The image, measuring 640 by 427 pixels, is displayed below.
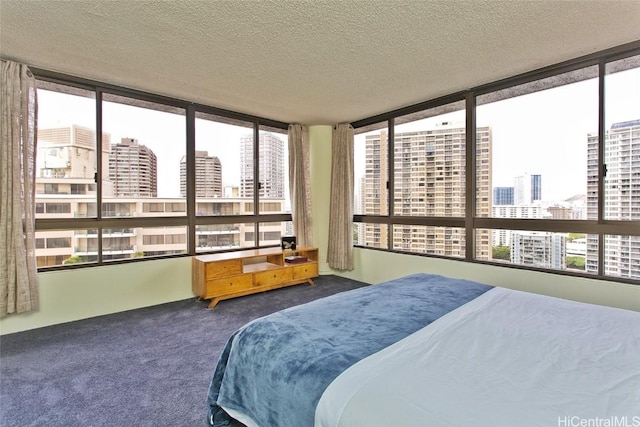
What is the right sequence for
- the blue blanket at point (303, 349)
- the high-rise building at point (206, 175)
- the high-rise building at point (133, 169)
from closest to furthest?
1. the blue blanket at point (303, 349)
2. the high-rise building at point (133, 169)
3. the high-rise building at point (206, 175)

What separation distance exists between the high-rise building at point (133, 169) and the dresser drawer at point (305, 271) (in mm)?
2027

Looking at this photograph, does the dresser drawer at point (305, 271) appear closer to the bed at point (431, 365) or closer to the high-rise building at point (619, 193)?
the bed at point (431, 365)

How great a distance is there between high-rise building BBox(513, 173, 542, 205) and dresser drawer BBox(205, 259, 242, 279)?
316cm

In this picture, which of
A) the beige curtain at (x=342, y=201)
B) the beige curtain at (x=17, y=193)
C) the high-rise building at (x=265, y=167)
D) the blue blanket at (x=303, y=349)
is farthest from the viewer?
the beige curtain at (x=342, y=201)

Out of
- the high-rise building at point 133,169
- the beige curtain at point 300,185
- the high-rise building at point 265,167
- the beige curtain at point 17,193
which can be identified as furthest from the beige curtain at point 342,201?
the beige curtain at point 17,193

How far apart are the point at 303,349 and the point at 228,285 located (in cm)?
252

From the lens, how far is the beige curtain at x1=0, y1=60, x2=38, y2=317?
265cm

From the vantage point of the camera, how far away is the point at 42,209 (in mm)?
2998

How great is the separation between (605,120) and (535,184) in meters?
0.73

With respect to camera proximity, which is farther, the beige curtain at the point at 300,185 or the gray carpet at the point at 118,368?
the beige curtain at the point at 300,185

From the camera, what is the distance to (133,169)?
11.6 ft

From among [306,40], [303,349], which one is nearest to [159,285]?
[303,349]

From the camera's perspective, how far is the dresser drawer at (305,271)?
4.26 metres

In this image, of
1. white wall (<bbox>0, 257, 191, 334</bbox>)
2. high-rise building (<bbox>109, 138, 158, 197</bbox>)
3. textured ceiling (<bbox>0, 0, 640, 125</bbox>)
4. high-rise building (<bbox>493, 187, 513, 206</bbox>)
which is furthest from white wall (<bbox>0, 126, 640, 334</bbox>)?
textured ceiling (<bbox>0, 0, 640, 125</bbox>)
